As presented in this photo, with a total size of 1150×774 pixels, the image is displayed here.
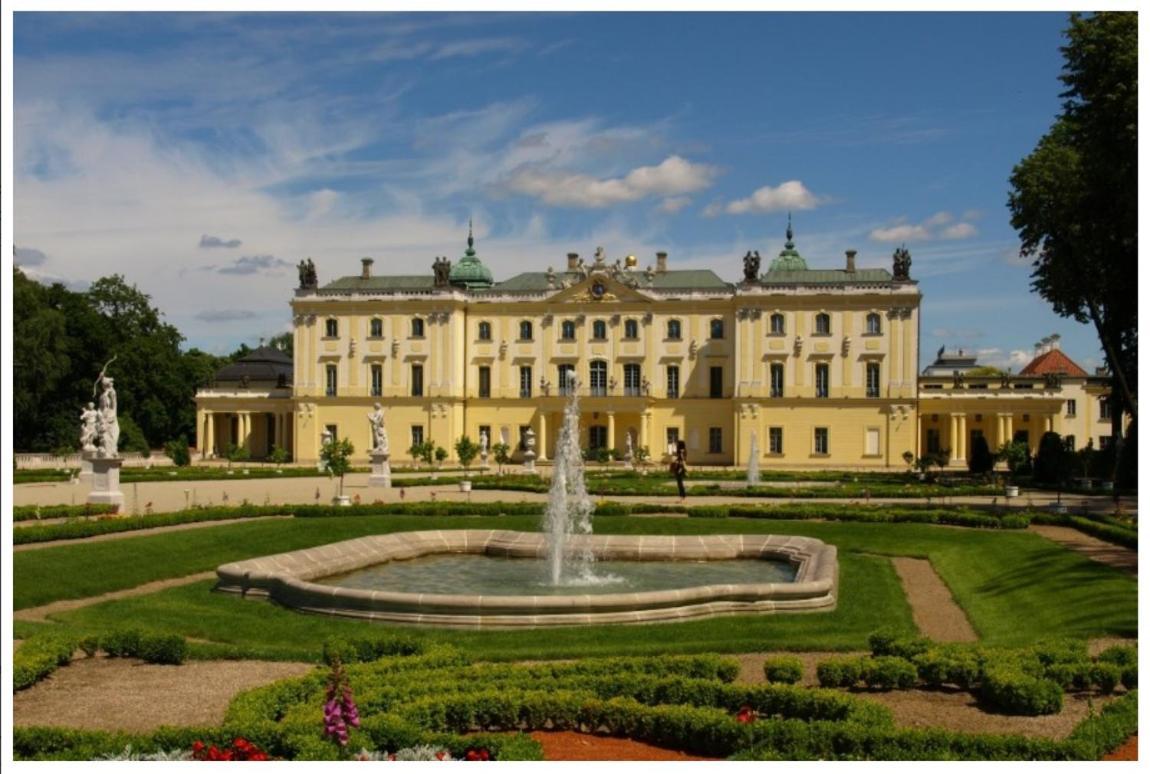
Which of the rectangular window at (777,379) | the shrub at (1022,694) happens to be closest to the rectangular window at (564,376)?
the rectangular window at (777,379)

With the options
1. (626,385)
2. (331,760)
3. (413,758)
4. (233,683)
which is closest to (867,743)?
(413,758)

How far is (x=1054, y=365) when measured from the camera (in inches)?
2950

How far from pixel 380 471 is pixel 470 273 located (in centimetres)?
3159

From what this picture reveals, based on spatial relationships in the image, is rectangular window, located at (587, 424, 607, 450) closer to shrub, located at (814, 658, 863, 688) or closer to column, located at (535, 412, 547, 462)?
column, located at (535, 412, 547, 462)

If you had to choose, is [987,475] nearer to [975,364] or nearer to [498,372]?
[498,372]

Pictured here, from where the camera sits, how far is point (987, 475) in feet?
153

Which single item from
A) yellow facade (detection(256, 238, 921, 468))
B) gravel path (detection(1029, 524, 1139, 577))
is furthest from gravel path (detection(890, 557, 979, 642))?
yellow facade (detection(256, 238, 921, 468))

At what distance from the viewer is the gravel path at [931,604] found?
619 inches

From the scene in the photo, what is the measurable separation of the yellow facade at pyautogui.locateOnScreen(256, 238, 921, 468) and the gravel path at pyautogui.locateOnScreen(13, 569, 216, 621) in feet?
127

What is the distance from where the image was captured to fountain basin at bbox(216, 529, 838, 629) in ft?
50.8

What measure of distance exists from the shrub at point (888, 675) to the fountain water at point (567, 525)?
889cm

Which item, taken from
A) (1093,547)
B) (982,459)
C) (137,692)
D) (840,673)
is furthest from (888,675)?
(982,459)

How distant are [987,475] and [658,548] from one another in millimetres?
27883

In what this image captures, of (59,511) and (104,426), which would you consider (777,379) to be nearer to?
(104,426)
